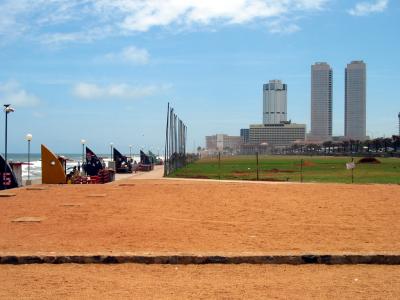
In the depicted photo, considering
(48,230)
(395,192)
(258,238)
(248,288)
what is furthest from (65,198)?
(248,288)

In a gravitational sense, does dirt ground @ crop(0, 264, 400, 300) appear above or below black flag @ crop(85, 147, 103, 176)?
below

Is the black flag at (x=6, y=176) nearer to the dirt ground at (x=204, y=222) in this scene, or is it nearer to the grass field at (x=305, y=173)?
the dirt ground at (x=204, y=222)

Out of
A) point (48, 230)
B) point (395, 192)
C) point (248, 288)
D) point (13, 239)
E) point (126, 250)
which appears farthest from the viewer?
point (395, 192)

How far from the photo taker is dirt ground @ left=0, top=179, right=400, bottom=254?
10.1 metres

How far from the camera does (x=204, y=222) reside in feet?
44.9

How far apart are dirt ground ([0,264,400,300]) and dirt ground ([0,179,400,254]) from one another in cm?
97

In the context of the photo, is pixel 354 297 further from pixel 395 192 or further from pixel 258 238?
pixel 395 192

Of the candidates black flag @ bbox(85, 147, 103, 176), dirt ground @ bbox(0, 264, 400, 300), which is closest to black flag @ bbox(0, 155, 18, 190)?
black flag @ bbox(85, 147, 103, 176)

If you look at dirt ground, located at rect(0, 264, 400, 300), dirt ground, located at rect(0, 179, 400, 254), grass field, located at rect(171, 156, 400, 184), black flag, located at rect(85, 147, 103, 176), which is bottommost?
dirt ground, located at rect(0, 264, 400, 300)

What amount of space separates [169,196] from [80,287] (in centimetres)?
1389

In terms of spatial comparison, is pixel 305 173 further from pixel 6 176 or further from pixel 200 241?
pixel 200 241

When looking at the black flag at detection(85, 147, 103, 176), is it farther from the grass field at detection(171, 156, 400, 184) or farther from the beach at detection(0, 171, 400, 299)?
the beach at detection(0, 171, 400, 299)

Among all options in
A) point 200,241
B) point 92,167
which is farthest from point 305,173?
point 200,241

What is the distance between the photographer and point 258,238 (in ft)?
36.5
